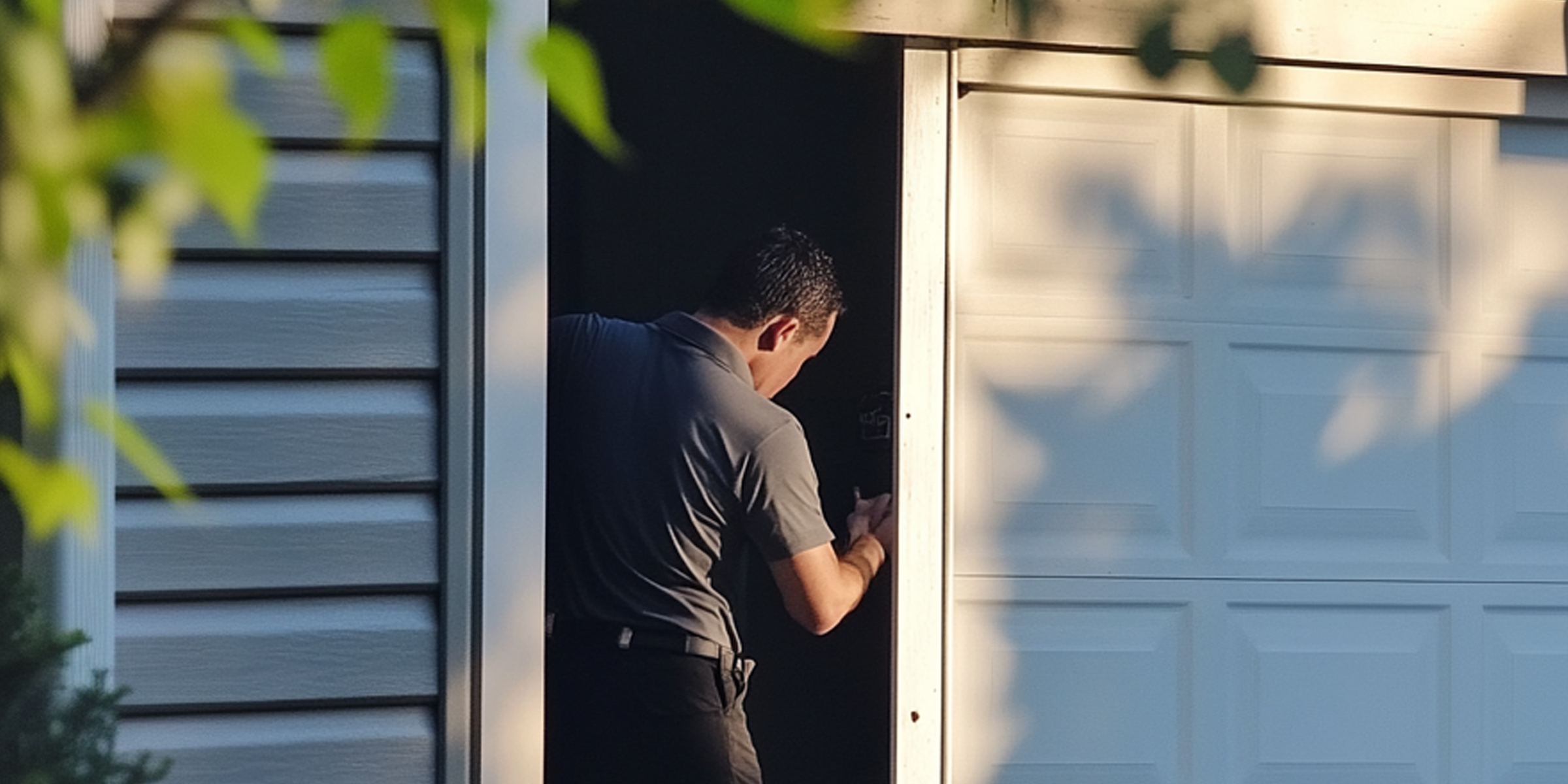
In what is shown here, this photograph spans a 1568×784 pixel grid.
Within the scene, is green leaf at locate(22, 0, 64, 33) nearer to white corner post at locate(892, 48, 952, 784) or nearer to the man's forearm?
white corner post at locate(892, 48, 952, 784)

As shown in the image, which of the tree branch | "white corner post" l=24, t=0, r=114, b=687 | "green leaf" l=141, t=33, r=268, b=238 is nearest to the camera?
"green leaf" l=141, t=33, r=268, b=238

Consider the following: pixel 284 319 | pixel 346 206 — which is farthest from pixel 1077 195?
pixel 284 319

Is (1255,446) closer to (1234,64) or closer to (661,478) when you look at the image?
(661,478)

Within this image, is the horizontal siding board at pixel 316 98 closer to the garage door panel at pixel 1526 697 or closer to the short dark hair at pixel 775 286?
the short dark hair at pixel 775 286

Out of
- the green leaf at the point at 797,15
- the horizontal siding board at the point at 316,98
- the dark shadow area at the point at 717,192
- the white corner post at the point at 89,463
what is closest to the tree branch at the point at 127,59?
the green leaf at the point at 797,15

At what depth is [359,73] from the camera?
0.86 metres

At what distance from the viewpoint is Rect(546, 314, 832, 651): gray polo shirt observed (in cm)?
392

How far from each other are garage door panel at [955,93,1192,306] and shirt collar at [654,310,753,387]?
531 mm

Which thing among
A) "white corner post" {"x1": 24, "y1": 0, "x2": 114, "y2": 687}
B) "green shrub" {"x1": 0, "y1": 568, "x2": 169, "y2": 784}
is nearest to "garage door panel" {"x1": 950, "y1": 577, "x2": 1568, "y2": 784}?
"white corner post" {"x1": 24, "y1": 0, "x2": 114, "y2": 687}

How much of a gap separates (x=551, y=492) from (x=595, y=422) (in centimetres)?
20

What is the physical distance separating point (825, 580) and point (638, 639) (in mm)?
414

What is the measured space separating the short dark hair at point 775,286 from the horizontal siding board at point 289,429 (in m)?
0.98

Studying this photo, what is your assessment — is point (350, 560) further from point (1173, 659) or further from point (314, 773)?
point (1173, 659)

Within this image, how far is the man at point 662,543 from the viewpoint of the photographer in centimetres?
392
